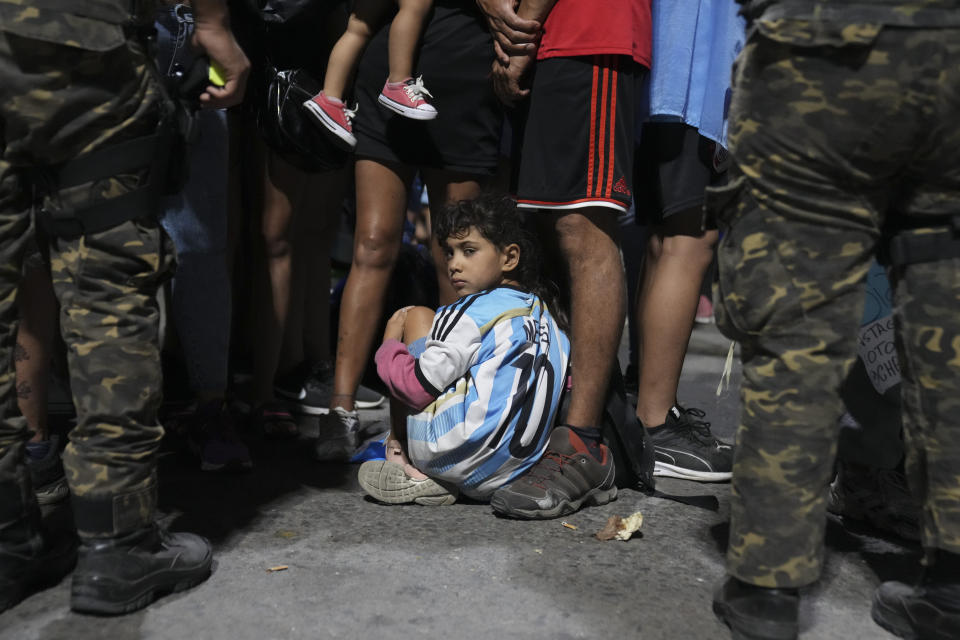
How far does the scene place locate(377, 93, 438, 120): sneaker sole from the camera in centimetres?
309

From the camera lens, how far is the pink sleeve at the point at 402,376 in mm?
2812

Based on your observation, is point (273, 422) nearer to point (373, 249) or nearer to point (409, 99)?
point (373, 249)

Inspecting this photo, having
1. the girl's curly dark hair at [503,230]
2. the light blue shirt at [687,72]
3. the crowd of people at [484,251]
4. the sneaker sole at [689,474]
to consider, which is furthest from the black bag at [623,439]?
the light blue shirt at [687,72]

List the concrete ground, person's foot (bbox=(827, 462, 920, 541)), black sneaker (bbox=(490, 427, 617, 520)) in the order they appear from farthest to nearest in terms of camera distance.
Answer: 1. black sneaker (bbox=(490, 427, 617, 520))
2. person's foot (bbox=(827, 462, 920, 541))
3. the concrete ground

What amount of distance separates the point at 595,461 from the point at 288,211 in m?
1.55

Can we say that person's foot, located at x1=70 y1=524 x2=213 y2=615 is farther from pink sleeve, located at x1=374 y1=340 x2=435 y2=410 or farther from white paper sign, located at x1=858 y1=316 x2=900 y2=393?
white paper sign, located at x1=858 y1=316 x2=900 y2=393

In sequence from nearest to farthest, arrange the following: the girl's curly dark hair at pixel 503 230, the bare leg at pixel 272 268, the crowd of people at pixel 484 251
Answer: the crowd of people at pixel 484 251 < the girl's curly dark hair at pixel 503 230 < the bare leg at pixel 272 268

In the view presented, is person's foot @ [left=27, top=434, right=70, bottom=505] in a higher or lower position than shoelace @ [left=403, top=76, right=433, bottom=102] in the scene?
lower

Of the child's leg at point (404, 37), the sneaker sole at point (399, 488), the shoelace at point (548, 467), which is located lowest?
the sneaker sole at point (399, 488)

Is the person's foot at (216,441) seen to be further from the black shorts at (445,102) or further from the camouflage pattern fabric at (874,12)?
the camouflage pattern fabric at (874,12)

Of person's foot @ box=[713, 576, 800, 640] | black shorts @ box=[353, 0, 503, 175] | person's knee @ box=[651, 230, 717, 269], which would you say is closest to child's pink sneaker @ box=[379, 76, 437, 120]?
black shorts @ box=[353, 0, 503, 175]

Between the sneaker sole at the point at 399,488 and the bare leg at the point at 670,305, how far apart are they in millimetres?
893

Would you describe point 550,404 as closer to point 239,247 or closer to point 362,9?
point 362,9

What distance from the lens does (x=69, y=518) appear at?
2621 mm
